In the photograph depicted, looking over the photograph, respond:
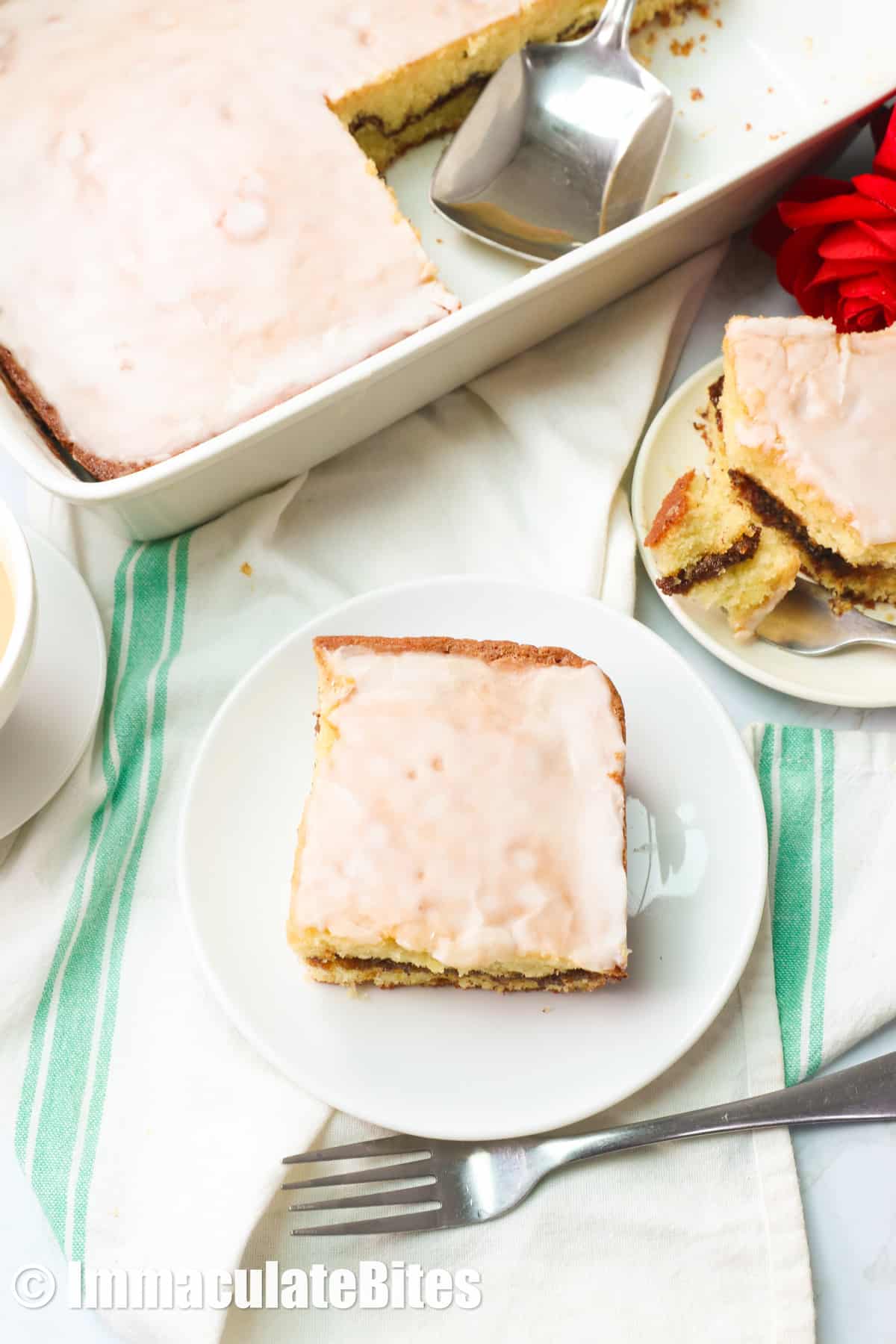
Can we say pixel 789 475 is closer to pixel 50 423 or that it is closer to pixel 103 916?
pixel 50 423

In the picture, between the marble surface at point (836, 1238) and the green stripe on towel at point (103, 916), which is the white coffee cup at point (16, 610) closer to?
the green stripe on towel at point (103, 916)

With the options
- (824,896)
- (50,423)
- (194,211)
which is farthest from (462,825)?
(194,211)

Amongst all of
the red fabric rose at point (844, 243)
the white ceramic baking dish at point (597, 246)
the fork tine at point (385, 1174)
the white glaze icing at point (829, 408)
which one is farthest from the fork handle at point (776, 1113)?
the red fabric rose at point (844, 243)

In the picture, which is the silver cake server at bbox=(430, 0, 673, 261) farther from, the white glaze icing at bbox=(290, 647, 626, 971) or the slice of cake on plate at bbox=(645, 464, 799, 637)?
the white glaze icing at bbox=(290, 647, 626, 971)

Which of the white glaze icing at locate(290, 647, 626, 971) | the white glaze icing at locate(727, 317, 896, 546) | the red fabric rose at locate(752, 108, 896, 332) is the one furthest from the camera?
the red fabric rose at locate(752, 108, 896, 332)

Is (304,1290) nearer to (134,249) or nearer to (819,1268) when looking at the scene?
(819,1268)

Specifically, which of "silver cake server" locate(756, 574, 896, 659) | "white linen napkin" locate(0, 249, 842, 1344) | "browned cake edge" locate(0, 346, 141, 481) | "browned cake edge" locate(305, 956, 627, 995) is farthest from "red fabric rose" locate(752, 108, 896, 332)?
"browned cake edge" locate(305, 956, 627, 995)

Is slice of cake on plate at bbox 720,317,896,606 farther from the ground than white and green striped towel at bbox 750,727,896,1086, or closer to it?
farther from the ground
